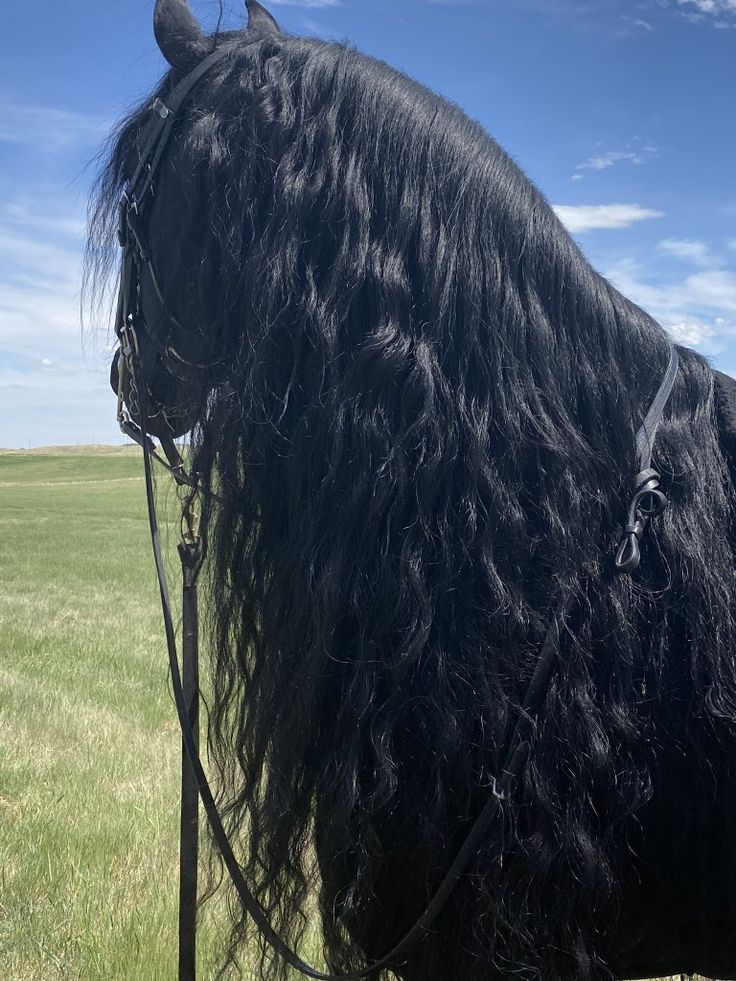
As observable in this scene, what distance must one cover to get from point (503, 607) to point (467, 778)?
12.6 inches

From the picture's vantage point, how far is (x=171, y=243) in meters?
1.68

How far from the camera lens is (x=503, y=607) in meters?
1.41

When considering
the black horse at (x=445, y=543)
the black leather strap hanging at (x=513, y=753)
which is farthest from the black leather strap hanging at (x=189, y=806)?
the black leather strap hanging at (x=513, y=753)

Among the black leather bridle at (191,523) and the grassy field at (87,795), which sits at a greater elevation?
the black leather bridle at (191,523)

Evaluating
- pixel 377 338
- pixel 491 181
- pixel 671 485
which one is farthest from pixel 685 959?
pixel 491 181

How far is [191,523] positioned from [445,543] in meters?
0.77

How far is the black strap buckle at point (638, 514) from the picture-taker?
143 centimetres

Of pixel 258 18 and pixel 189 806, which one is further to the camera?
pixel 189 806

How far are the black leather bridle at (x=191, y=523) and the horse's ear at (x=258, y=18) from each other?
0.24m

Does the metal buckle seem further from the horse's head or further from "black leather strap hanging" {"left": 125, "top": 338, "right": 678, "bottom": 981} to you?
"black leather strap hanging" {"left": 125, "top": 338, "right": 678, "bottom": 981}

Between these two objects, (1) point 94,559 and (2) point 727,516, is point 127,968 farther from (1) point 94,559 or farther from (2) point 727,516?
(1) point 94,559

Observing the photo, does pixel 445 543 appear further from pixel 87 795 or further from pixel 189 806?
pixel 87 795

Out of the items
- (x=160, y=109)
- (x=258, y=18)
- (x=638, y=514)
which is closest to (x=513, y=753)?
(x=638, y=514)

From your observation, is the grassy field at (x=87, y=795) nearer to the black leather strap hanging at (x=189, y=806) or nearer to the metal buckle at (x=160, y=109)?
the black leather strap hanging at (x=189, y=806)
